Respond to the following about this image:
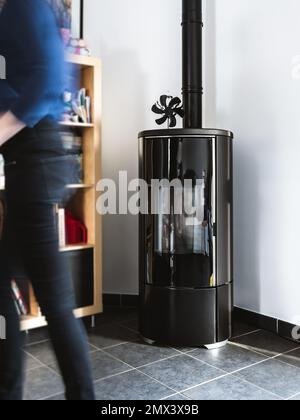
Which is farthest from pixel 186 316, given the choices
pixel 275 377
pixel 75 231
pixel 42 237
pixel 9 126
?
pixel 9 126

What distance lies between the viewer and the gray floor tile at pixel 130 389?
1.34 m

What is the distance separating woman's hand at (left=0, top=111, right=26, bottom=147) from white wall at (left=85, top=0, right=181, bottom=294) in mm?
1328

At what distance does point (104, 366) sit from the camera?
1.54 metres

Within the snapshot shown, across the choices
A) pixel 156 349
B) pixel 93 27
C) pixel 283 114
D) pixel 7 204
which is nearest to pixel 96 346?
pixel 156 349

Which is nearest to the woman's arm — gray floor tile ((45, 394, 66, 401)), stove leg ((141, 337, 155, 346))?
Answer: gray floor tile ((45, 394, 66, 401))

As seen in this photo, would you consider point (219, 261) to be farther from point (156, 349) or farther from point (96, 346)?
point (96, 346)

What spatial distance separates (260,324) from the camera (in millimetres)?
1971

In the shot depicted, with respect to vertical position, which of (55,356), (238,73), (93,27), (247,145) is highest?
(93,27)

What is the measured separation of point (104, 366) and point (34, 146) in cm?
91

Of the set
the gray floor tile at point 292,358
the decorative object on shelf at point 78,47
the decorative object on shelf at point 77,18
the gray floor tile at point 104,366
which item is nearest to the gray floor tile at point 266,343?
the gray floor tile at point 292,358

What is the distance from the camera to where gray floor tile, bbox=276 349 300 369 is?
1.62 meters

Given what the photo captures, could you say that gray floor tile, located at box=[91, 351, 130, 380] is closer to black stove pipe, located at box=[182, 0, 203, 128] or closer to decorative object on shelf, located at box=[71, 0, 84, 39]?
black stove pipe, located at box=[182, 0, 203, 128]

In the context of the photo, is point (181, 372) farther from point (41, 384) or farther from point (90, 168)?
point (90, 168)

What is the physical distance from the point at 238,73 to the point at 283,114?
0.28 m
